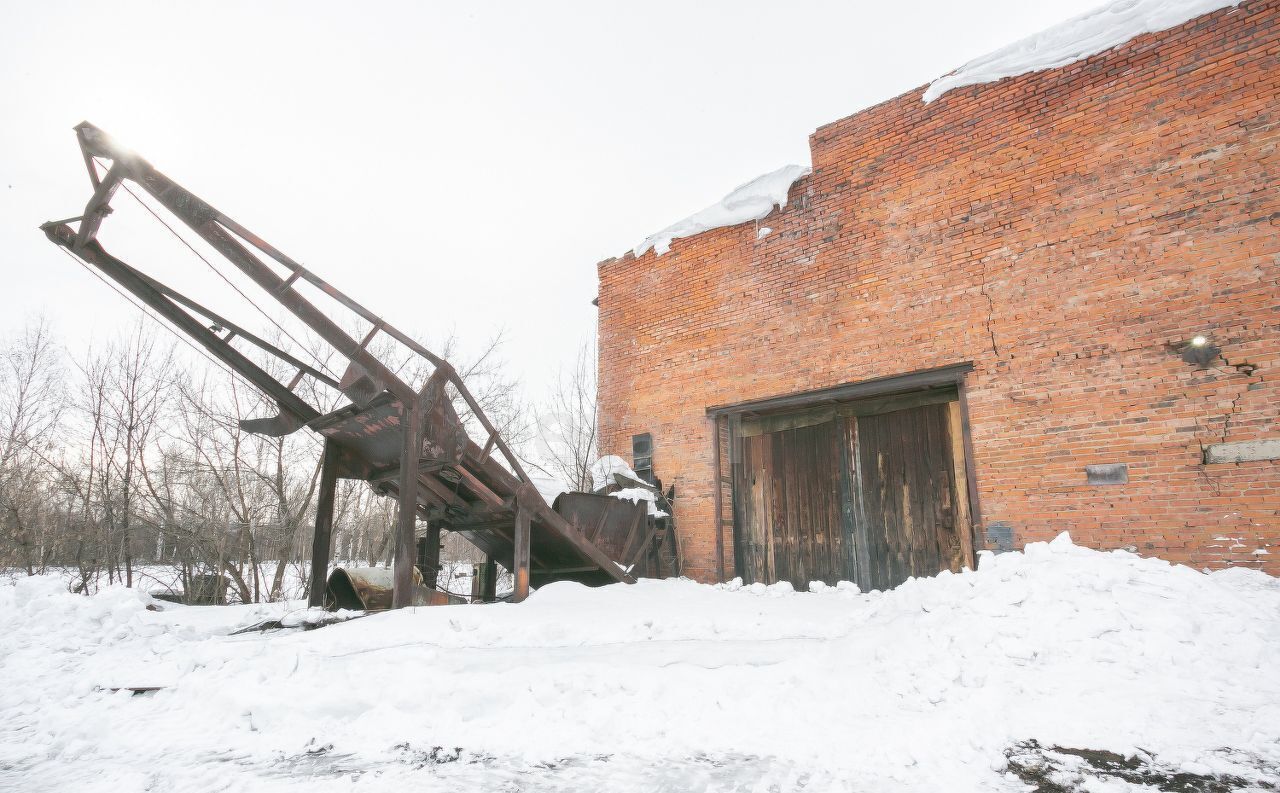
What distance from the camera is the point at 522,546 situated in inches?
273

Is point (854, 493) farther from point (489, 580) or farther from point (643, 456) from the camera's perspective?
point (489, 580)

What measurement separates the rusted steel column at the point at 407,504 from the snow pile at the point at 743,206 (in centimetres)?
540

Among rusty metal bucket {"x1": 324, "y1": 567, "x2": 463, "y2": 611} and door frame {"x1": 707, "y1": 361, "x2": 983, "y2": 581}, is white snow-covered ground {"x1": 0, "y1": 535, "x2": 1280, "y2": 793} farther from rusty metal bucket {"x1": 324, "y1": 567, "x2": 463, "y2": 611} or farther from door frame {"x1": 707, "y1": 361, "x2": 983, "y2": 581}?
door frame {"x1": 707, "y1": 361, "x2": 983, "y2": 581}

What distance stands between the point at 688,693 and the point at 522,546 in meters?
3.66

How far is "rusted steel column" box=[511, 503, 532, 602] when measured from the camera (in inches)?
266

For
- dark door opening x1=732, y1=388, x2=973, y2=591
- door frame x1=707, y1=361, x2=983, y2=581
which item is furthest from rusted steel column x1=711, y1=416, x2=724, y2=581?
dark door opening x1=732, y1=388, x2=973, y2=591

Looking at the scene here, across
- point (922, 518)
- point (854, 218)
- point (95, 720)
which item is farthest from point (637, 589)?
point (854, 218)

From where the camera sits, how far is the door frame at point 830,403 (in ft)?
23.4

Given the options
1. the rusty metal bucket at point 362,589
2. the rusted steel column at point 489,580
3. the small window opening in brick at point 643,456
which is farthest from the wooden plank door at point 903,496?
the rusty metal bucket at point 362,589

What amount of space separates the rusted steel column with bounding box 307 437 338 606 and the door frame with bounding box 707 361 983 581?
16.2ft

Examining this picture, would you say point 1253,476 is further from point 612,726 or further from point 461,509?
point 461,509

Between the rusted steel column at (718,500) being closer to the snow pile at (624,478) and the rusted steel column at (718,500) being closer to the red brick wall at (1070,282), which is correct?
the red brick wall at (1070,282)

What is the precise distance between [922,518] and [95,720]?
7.64m

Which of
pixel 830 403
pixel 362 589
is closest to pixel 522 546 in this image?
pixel 362 589
